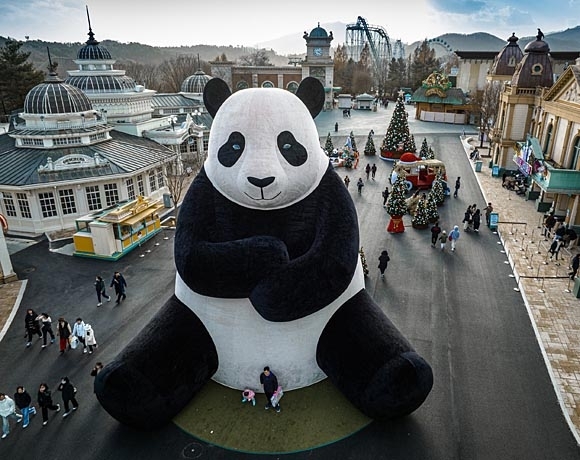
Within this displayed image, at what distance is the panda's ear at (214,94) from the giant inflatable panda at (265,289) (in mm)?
21

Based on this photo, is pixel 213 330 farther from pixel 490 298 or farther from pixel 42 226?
pixel 42 226

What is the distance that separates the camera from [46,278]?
685 inches

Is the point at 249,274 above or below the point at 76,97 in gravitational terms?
below

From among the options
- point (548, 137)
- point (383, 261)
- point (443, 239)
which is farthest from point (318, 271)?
point (548, 137)

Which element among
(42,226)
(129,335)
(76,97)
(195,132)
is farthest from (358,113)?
(129,335)

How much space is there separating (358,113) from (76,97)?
47282mm

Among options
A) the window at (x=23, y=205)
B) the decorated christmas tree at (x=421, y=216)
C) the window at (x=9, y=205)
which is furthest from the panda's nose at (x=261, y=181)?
the window at (x=9, y=205)

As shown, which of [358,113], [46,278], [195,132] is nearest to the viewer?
[46,278]

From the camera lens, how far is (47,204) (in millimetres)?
21828

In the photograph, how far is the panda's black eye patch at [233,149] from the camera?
7824 mm

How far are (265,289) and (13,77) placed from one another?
48.6 m

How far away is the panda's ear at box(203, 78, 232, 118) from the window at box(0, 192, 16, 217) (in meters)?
17.4

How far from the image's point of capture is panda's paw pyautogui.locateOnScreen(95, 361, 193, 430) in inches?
315

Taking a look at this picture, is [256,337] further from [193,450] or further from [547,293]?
[547,293]
